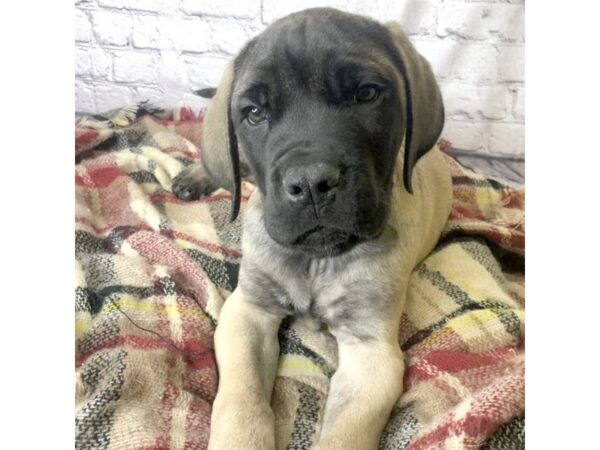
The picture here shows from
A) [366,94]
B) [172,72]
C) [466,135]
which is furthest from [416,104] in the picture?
[172,72]

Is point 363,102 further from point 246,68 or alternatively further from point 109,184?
point 109,184

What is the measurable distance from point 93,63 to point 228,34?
2.71 feet

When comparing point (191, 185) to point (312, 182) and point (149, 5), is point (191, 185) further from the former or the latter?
point (312, 182)

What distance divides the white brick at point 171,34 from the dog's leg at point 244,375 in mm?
2096

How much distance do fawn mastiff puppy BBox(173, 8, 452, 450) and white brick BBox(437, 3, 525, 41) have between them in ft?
4.97

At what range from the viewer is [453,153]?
3.96 meters

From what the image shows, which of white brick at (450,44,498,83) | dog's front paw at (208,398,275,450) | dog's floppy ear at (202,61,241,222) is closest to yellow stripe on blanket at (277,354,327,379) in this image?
dog's front paw at (208,398,275,450)

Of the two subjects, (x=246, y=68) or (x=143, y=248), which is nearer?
(x=246, y=68)

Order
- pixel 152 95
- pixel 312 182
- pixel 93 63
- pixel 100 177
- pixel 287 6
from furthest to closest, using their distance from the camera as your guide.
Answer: pixel 152 95
pixel 93 63
pixel 287 6
pixel 100 177
pixel 312 182

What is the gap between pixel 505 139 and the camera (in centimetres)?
391

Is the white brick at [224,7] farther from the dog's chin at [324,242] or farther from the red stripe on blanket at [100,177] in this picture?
the dog's chin at [324,242]

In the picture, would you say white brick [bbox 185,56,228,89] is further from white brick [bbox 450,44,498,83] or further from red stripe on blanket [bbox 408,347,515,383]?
red stripe on blanket [bbox 408,347,515,383]
